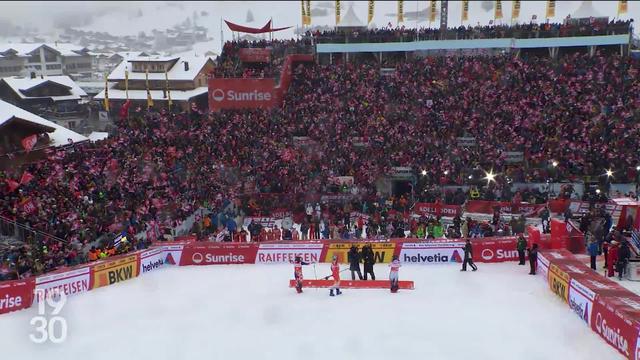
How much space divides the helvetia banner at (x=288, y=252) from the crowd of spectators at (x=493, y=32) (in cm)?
2084

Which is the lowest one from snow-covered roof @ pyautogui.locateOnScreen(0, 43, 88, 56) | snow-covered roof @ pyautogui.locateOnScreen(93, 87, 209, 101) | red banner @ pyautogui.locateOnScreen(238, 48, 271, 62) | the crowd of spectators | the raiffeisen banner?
the raiffeisen banner

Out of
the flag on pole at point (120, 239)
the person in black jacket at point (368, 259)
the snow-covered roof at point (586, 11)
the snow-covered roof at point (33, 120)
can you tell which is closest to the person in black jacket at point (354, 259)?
the person in black jacket at point (368, 259)

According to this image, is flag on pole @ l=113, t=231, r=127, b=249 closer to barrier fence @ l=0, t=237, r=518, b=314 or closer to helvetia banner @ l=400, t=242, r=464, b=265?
barrier fence @ l=0, t=237, r=518, b=314

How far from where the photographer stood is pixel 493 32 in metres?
35.0

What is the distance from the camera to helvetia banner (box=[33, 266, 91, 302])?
15.1m

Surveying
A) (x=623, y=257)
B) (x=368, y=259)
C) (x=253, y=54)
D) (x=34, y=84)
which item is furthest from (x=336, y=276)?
(x=34, y=84)

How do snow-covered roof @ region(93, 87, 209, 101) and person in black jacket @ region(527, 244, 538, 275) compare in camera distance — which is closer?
person in black jacket @ region(527, 244, 538, 275)

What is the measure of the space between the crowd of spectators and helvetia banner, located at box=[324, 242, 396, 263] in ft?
67.7

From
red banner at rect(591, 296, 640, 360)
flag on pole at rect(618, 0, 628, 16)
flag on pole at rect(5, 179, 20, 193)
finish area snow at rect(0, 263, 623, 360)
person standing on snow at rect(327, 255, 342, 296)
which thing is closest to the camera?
red banner at rect(591, 296, 640, 360)

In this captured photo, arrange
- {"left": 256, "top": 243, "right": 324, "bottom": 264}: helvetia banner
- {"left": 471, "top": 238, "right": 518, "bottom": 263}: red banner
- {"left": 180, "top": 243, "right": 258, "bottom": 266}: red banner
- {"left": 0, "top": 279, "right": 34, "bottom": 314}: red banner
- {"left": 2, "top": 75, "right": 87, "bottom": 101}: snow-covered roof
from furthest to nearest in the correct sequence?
{"left": 2, "top": 75, "right": 87, "bottom": 101}: snow-covered roof < {"left": 180, "top": 243, "right": 258, "bottom": 266}: red banner < {"left": 256, "top": 243, "right": 324, "bottom": 264}: helvetia banner < {"left": 471, "top": 238, "right": 518, "bottom": 263}: red banner < {"left": 0, "top": 279, "right": 34, "bottom": 314}: red banner

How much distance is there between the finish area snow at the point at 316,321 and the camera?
12.3m

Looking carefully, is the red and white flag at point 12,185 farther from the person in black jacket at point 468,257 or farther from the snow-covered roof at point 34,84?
the snow-covered roof at point 34,84

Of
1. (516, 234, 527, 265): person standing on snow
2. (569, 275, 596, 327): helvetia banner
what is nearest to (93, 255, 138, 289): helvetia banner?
(516, 234, 527, 265): person standing on snow

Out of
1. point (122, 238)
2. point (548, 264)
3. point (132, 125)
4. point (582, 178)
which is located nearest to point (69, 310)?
point (122, 238)
